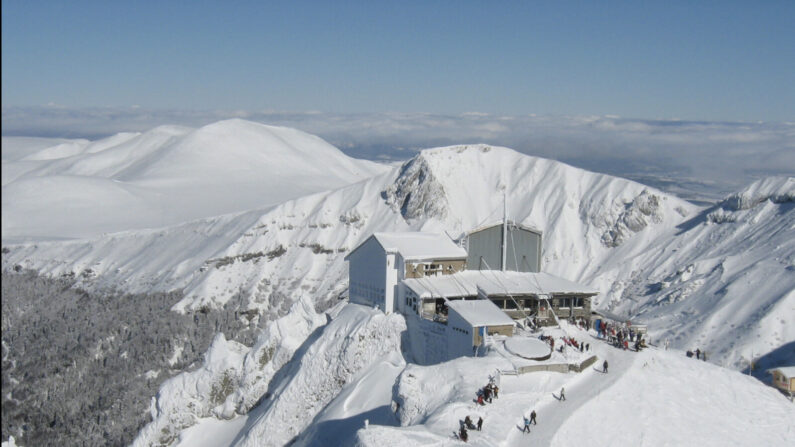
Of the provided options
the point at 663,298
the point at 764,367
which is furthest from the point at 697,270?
the point at 764,367

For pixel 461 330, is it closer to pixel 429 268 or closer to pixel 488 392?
pixel 429 268

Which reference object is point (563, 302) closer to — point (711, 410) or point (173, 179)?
point (711, 410)

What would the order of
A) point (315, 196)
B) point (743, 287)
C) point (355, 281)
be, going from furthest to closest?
1. point (315, 196)
2. point (743, 287)
3. point (355, 281)

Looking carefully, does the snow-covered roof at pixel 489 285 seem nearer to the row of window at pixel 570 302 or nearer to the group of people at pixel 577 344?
the row of window at pixel 570 302

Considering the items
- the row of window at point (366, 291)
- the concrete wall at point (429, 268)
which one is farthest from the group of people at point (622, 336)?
the row of window at point (366, 291)

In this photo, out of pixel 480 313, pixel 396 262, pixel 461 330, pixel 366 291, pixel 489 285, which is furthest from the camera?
pixel 366 291

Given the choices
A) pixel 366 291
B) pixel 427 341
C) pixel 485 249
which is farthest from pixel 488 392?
pixel 485 249
